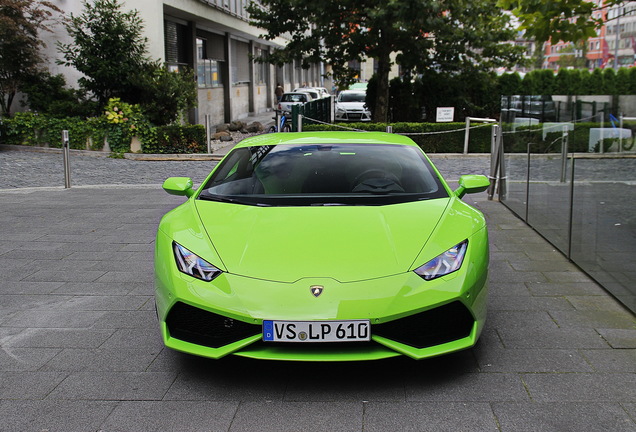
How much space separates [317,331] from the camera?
3.57 meters

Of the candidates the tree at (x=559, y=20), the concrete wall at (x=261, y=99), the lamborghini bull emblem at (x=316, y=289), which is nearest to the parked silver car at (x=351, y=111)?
the concrete wall at (x=261, y=99)

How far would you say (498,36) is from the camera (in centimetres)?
2075

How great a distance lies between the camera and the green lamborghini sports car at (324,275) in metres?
3.62

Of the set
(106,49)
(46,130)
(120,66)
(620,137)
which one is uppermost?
(106,49)

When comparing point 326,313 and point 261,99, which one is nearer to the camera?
point 326,313

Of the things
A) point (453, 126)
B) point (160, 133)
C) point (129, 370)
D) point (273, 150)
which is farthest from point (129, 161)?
point (129, 370)

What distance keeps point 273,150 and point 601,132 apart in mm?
3209

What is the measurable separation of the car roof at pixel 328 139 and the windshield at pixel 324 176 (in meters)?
0.07

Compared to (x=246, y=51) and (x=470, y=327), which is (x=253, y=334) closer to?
(x=470, y=327)

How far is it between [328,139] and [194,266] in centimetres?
202

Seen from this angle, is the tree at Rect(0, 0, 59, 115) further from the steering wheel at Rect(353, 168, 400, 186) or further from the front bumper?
the front bumper

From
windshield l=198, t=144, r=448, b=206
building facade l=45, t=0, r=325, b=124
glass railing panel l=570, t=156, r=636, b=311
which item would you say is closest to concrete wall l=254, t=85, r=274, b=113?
building facade l=45, t=0, r=325, b=124

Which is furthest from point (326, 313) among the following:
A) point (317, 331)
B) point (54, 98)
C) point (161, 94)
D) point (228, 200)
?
point (54, 98)

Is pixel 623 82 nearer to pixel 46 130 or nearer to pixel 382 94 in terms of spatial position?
pixel 382 94
